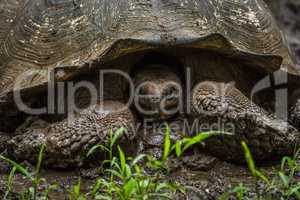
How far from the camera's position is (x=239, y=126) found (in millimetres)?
3297

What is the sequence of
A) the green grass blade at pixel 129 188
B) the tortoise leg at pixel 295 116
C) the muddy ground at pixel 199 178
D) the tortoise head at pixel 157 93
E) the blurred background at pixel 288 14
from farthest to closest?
the blurred background at pixel 288 14 → the tortoise leg at pixel 295 116 → the tortoise head at pixel 157 93 → the muddy ground at pixel 199 178 → the green grass blade at pixel 129 188

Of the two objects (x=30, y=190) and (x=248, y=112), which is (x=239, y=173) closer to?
(x=248, y=112)

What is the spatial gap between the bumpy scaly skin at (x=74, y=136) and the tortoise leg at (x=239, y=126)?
505mm

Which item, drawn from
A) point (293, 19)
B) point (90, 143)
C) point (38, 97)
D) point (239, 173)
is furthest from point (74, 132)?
point (293, 19)

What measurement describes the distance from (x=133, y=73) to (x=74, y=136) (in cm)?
70

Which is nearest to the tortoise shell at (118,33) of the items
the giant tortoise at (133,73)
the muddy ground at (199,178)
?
the giant tortoise at (133,73)

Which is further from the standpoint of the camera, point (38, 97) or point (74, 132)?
point (38, 97)

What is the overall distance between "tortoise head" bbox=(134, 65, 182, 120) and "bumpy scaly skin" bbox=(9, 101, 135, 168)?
123mm

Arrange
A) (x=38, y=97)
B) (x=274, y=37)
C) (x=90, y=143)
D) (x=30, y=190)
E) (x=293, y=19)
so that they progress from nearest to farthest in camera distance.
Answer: (x=30, y=190) → (x=90, y=143) → (x=38, y=97) → (x=274, y=37) → (x=293, y=19)

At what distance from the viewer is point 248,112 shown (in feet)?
10.8

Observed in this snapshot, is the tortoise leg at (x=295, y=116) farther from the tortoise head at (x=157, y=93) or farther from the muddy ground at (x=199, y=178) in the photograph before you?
the tortoise head at (x=157, y=93)

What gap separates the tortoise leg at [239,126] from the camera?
10.7 feet

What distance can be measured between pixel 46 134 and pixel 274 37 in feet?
6.03

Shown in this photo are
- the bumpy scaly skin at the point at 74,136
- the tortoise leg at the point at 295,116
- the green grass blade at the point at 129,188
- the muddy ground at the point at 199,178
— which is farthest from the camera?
the tortoise leg at the point at 295,116
